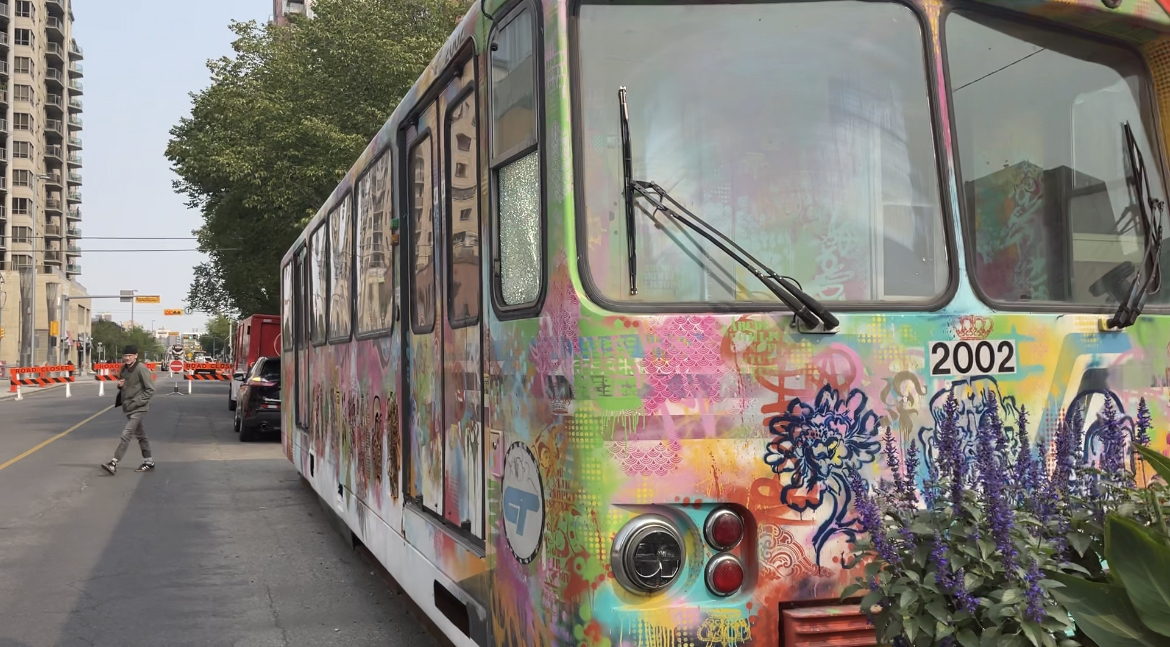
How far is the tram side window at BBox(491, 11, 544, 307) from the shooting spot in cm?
338

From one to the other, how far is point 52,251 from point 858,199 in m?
113

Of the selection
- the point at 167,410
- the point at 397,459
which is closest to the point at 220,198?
the point at 167,410

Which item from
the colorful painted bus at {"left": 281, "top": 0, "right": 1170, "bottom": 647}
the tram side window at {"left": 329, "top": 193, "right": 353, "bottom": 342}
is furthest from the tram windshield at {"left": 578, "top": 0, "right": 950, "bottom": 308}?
the tram side window at {"left": 329, "top": 193, "right": 353, "bottom": 342}

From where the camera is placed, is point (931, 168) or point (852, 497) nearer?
point (852, 497)

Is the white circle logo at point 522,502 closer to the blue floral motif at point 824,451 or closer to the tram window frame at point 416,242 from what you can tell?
the blue floral motif at point 824,451

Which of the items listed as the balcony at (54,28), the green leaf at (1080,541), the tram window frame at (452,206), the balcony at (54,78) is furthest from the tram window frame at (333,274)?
the balcony at (54,28)

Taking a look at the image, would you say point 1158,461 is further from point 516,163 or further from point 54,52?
point 54,52

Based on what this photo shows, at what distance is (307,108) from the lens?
21.6 m

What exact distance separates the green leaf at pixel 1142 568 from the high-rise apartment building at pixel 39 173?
85.4 metres

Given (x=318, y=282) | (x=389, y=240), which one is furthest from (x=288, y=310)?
(x=389, y=240)

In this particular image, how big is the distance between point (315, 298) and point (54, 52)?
10980 cm

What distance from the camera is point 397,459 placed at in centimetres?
545

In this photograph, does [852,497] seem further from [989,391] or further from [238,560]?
[238,560]

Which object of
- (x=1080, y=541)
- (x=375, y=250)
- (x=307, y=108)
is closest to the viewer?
(x=1080, y=541)
